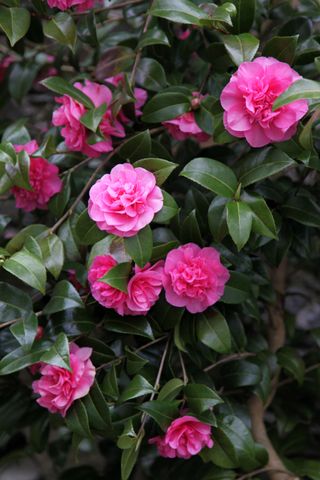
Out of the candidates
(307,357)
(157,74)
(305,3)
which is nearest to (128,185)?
(157,74)

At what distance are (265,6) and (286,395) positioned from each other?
0.89 m

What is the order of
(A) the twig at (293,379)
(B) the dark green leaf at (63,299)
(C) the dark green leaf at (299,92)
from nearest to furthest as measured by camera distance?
1. (C) the dark green leaf at (299,92)
2. (B) the dark green leaf at (63,299)
3. (A) the twig at (293,379)

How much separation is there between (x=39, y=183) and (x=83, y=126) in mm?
144

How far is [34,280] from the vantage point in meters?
1.06

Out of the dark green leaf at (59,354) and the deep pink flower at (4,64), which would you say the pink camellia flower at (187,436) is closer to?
the dark green leaf at (59,354)

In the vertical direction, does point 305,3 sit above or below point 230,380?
above

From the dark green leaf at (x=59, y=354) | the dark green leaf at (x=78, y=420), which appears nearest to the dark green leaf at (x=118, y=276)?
the dark green leaf at (x=59, y=354)

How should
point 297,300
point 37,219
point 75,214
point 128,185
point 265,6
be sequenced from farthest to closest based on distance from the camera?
point 297,300
point 37,219
point 265,6
point 75,214
point 128,185

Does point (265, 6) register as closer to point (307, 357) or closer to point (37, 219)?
point (37, 219)

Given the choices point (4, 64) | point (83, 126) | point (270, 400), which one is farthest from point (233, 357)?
point (4, 64)

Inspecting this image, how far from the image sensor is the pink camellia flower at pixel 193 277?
3.68 ft

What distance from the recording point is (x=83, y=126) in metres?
1.26

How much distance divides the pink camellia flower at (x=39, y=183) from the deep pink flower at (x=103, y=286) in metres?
0.25

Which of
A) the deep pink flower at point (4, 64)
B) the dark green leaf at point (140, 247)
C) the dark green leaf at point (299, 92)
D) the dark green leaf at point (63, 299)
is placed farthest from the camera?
the deep pink flower at point (4, 64)
